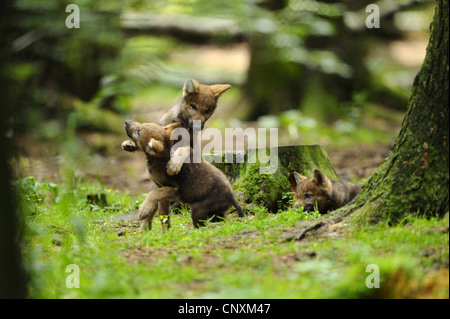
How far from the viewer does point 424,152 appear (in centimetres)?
479

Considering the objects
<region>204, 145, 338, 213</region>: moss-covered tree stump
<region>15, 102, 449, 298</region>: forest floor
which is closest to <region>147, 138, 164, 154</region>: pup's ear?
<region>15, 102, 449, 298</region>: forest floor

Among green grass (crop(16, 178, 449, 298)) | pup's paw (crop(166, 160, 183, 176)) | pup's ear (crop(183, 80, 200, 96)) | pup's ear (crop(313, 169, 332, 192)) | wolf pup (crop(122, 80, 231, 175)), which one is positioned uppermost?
pup's ear (crop(183, 80, 200, 96))

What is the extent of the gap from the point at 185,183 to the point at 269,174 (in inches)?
57.2

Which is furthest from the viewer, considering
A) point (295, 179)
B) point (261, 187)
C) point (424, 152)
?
point (295, 179)

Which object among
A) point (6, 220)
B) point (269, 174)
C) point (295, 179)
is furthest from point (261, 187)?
point (6, 220)

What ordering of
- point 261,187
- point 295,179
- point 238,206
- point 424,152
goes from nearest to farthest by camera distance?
point 424,152 → point 238,206 → point 261,187 → point 295,179

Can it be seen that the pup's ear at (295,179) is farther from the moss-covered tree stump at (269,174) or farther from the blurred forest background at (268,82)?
the blurred forest background at (268,82)

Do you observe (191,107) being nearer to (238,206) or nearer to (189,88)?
(189,88)

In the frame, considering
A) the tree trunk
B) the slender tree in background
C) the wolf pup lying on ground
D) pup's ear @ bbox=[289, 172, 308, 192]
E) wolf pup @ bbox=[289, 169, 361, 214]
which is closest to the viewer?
the slender tree in background

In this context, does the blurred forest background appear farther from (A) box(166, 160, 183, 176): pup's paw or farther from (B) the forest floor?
(B) the forest floor

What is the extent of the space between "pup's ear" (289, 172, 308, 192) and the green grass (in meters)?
1.41

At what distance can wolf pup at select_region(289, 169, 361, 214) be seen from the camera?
671 centimetres
